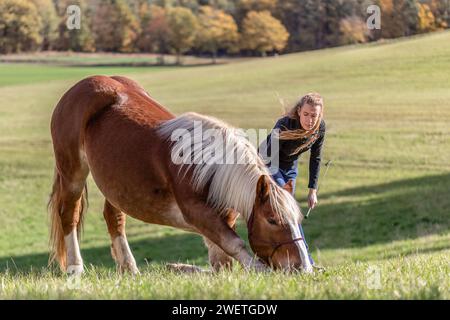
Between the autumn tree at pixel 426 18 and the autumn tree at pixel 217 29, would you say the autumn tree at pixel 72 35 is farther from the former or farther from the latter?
the autumn tree at pixel 426 18

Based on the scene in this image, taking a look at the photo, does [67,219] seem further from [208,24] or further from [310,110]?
[208,24]

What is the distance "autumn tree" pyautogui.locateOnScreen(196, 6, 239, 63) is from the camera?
23562 mm

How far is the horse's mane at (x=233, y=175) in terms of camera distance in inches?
214

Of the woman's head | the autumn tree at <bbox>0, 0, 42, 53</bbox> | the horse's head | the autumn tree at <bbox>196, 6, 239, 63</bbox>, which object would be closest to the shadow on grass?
the autumn tree at <bbox>196, 6, 239, 63</bbox>

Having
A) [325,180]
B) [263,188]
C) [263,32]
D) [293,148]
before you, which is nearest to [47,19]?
[263,32]

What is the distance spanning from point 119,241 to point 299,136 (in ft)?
6.83

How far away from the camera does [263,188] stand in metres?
5.44

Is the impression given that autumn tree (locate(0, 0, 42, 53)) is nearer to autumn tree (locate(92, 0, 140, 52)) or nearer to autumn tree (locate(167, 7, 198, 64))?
autumn tree (locate(92, 0, 140, 52))

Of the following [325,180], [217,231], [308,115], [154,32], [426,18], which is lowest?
[325,180]

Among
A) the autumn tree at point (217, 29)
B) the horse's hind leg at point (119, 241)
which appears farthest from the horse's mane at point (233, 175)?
the autumn tree at point (217, 29)

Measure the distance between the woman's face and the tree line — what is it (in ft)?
45.0

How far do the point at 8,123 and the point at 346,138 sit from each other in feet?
53.8

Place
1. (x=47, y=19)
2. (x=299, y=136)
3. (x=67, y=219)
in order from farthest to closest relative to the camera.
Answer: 1. (x=47, y=19)
2. (x=67, y=219)
3. (x=299, y=136)
